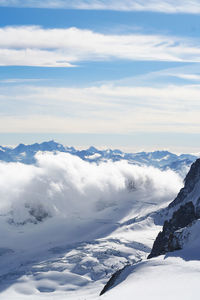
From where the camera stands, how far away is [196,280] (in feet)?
187

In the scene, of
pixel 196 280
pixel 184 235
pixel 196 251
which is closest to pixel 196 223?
pixel 184 235

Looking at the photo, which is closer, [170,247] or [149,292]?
[149,292]

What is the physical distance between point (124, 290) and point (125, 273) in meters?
20.6

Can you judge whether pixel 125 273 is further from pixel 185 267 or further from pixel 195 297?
pixel 195 297

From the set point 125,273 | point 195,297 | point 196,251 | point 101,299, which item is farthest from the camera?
point 196,251

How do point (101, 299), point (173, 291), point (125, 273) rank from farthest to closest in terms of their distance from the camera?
point (125, 273) → point (101, 299) → point (173, 291)

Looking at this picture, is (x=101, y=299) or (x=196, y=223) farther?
(x=196, y=223)

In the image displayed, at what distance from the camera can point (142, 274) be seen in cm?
6988

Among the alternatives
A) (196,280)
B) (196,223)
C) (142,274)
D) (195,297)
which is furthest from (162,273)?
(196,223)

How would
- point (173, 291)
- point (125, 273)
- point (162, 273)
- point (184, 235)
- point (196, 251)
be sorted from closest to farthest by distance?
1. point (173, 291)
2. point (162, 273)
3. point (125, 273)
4. point (196, 251)
5. point (184, 235)

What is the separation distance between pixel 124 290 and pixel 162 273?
1078cm

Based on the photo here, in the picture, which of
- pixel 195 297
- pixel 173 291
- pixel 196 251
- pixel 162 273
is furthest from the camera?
pixel 196 251

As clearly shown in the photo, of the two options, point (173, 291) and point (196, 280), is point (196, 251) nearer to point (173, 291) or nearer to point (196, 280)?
point (196, 280)

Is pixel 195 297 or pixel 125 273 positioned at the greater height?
pixel 195 297
